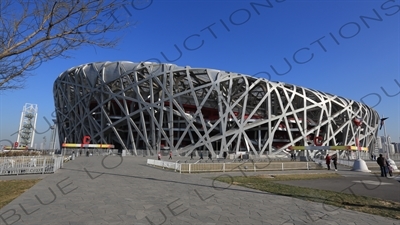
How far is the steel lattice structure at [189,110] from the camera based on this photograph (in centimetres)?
4681

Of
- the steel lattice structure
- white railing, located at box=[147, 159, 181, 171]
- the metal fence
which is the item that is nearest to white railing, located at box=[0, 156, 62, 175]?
white railing, located at box=[147, 159, 181, 171]

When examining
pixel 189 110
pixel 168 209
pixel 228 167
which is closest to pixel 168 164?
pixel 228 167

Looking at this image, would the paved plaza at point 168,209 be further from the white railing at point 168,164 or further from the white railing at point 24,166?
the white railing at point 168,164

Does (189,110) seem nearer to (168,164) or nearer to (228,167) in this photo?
(168,164)

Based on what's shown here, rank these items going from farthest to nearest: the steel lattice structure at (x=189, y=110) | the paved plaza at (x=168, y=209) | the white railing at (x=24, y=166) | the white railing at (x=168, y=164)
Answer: the steel lattice structure at (x=189, y=110), the white railing at (x=168, y=164), the white railing at (x=24, y=166), the paved plaza at (x=168, y=209)

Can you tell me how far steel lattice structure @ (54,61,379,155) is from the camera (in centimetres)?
4681

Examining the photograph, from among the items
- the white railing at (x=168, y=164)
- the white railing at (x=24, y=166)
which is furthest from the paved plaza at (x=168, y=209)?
the white railing at (x=168, y=164)

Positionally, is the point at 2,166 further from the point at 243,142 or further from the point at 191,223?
the point at 243,142

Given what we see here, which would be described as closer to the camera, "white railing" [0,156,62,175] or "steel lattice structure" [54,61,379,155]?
"white railing" [0,156,62,175]

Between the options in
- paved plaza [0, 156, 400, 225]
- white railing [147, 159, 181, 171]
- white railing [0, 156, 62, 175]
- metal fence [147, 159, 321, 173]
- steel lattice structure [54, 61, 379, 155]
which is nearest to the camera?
paved plaza [0, 156, 400, 225]

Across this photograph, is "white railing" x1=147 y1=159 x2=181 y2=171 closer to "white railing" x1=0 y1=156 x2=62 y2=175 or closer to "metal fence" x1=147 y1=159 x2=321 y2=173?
"metal fence" x1=147 y1=159 x2=321 y2=173

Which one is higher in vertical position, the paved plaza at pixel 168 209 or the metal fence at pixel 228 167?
the metal fence at pixel 228 167

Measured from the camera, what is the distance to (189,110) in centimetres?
5484

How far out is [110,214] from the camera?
5.95 m
